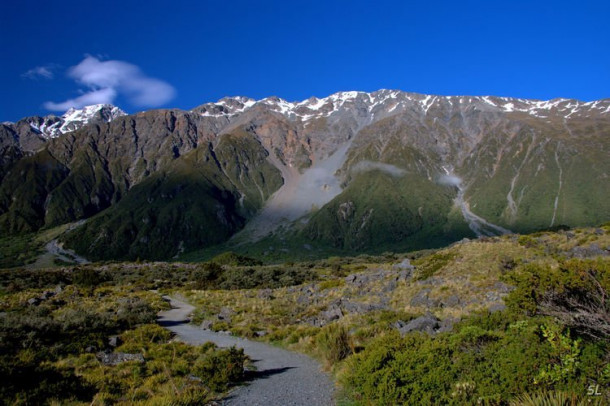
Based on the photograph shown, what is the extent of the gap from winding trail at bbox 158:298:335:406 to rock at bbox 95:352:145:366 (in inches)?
180

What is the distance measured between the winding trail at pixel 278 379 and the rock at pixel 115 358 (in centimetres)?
457

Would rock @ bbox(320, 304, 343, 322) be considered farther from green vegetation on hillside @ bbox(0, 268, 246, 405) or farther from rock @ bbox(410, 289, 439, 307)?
green vegetation on hillside @ bbox(0, 268, 246, 405)

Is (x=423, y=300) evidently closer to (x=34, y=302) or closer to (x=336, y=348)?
(x=336, y=348)

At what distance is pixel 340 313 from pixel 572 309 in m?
16.0

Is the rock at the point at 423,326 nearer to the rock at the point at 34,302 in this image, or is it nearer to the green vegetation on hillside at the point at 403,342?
the green vegetation on hillside at the point at 403,342

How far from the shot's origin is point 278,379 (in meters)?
13.9

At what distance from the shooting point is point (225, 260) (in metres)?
97.8

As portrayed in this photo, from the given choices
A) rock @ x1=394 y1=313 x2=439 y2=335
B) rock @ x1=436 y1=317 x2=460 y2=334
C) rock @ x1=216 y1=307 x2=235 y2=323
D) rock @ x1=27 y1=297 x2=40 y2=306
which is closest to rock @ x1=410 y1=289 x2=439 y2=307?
rock @ x1=436 y1=317 x2=460 y2=334

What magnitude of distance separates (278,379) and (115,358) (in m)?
7.20

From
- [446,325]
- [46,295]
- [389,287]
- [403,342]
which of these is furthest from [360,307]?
[46,295]

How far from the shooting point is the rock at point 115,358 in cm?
1557

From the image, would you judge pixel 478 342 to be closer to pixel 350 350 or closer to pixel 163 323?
pixel 350 350

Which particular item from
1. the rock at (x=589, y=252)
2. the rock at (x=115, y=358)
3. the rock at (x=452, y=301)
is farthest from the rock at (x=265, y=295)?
the rock at (x=589, y=252)

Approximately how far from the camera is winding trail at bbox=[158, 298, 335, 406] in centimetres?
1147
